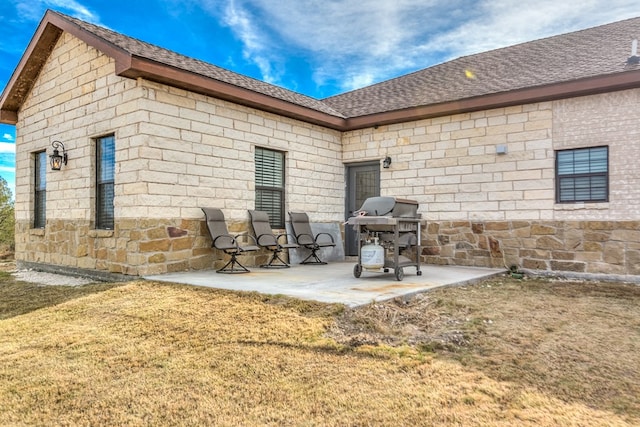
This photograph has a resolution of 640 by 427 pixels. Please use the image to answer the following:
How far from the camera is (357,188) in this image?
30.2 ft

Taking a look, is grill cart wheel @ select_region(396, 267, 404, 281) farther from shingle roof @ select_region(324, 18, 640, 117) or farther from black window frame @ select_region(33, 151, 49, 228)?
black window frame @ select_region(33, 151, 49, 228)

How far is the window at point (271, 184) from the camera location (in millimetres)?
7613

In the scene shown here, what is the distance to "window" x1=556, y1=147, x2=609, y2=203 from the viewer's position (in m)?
6.32

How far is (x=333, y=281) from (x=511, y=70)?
5478 mm

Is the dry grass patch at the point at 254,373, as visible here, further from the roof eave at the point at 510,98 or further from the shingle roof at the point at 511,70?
the shingle roof at the point at 511,70

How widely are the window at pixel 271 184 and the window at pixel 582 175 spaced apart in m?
4.54

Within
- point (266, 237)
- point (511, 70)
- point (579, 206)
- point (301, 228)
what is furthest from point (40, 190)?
point (579, 206)

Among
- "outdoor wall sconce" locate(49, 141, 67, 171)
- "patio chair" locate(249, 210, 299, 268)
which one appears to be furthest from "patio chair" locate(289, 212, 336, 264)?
"outdoor wall sconce" locate(49, 141, 67, 171)

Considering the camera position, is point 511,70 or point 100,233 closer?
point 100,233

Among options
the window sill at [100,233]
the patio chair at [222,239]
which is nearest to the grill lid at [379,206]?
the patio chair at [222,239]

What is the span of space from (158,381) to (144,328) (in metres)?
1.11

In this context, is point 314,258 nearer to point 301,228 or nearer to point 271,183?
point 301,228

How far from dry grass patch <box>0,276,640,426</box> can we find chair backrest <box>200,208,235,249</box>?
2.27 meters

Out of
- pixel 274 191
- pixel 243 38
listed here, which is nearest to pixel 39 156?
pixel 274 191
